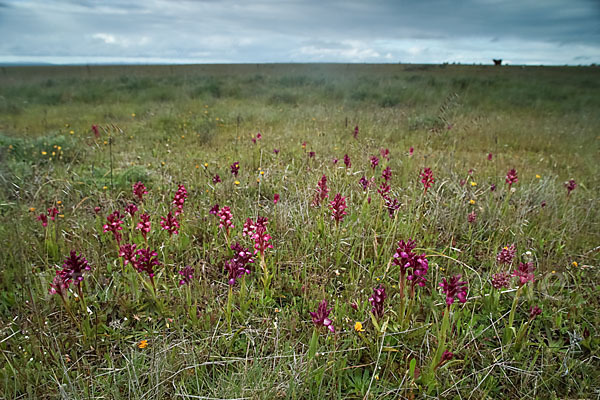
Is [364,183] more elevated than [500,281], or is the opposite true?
[364,183]

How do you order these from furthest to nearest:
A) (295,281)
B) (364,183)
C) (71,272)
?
(364,183)
(295,281)
(71,272)

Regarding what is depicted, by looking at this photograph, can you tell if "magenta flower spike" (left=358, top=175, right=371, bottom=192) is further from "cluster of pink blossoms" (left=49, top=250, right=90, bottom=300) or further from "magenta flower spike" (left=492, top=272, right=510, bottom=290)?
"cluster of pink blossoms" (left=49, top=250, right=90, bottom=300)

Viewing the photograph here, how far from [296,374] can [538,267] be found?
2.21 meters

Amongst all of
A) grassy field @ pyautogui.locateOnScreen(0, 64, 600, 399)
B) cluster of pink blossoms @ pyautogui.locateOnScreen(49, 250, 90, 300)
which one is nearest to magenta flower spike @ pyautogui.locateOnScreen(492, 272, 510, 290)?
grassy field @ pyautogui.locateOnScreen(0, 64, 600, 399)

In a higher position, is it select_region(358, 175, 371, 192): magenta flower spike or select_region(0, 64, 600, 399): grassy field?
select_region(358, 175, 371, 192): magenta flower spike

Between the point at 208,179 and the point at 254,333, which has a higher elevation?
the point at 208,179

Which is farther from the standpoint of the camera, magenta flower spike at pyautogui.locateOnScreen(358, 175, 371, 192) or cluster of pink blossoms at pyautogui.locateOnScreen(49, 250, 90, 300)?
magenta flower spike at pyautogui.locateOnScreen(358, 175, 371, 192)

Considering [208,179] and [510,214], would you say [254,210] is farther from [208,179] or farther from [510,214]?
[510,214]

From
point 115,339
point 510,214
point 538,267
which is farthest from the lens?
point 510,214

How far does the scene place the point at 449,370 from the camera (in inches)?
71.2

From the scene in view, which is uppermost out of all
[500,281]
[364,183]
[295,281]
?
[364,183]

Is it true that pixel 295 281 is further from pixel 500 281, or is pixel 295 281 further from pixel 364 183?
pixel 500 281

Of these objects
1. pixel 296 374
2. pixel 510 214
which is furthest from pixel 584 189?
pixel 296 374

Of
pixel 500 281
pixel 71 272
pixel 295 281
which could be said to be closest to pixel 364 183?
pixel 295 281
